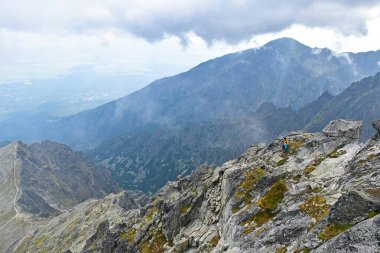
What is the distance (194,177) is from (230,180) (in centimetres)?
3254

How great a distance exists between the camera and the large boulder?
66.6 meters

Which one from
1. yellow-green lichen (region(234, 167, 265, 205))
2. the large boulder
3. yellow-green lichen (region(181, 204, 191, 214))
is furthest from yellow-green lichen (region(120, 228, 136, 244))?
the large boulder

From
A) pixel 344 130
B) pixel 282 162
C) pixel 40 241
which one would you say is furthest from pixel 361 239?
pixel 40 241

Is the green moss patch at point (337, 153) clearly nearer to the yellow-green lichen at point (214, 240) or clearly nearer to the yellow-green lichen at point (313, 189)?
the yellow-green lichen at point (313, 189)

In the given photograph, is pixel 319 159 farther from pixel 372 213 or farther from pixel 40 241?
pixel 40 241

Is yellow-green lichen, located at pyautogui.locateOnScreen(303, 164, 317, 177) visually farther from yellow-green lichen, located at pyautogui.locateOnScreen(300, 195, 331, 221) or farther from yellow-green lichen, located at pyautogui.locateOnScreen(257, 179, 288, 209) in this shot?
yellow-green lichen, located at pyautogui.locateOnScreen(300, 195, 331, 221)

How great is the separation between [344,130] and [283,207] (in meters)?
30.3

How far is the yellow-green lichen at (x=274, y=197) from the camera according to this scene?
154ft

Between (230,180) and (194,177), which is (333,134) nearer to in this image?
(230,180)

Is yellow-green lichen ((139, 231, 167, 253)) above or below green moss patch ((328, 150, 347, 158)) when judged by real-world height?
below

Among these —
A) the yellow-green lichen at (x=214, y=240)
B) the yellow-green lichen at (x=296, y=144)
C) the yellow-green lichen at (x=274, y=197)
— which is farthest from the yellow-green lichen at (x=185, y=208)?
the yellow-green lichen at (x=274, y=197)

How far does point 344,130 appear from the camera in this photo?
67.8 m

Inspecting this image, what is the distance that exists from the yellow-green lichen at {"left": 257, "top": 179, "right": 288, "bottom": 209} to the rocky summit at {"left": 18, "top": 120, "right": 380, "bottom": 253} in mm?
121

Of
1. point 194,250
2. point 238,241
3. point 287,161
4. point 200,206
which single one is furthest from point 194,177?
point 238,241
